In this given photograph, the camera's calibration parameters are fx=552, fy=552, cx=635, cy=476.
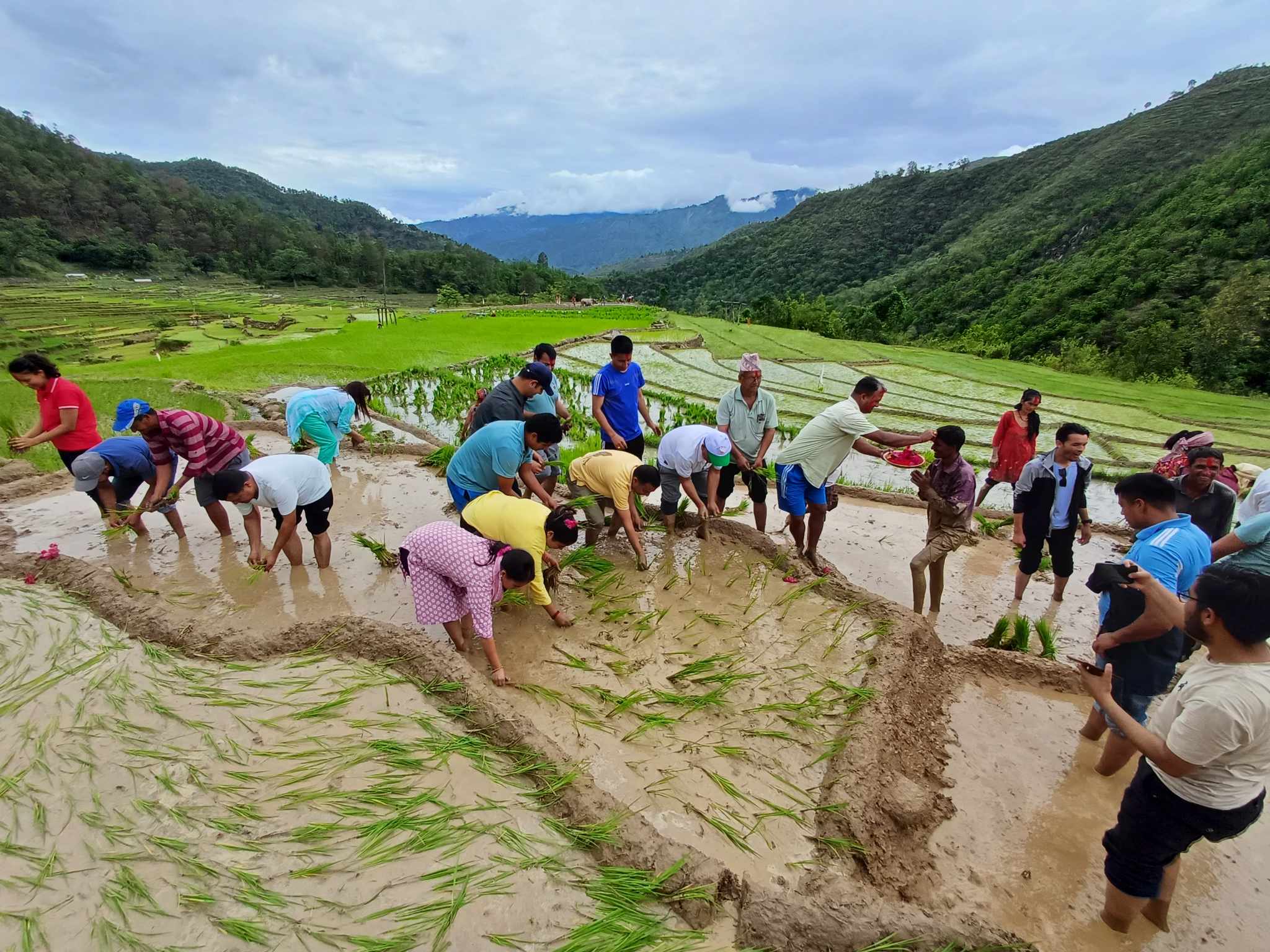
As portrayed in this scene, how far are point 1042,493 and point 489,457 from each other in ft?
13.6

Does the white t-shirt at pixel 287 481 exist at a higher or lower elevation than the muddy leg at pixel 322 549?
higher

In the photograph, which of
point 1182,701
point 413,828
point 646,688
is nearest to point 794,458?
point 646,688

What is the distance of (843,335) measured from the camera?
3120 cm

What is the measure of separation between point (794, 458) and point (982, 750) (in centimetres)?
219

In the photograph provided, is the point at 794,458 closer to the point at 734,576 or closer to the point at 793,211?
the point at 734,576

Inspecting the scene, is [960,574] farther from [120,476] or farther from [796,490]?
[120,476]

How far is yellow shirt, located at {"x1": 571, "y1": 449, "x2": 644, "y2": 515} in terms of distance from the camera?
4.25 m

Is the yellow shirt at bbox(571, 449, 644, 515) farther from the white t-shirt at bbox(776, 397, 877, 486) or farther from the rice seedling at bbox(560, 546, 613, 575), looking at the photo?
the white t-shirt at bbox(776, 397, 877, 486)

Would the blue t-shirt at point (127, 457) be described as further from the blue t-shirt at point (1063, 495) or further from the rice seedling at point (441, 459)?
the blue t-shirt at point (1063, 495)

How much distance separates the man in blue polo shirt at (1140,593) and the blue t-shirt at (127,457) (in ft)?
22.6

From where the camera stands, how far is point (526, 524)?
3473 millimetres

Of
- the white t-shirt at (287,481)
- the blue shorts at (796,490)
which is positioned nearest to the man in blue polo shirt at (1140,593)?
the blue shorts at (796,490)

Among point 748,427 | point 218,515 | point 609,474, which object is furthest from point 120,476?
point 748,427

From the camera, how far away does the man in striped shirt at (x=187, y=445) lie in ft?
14.1
